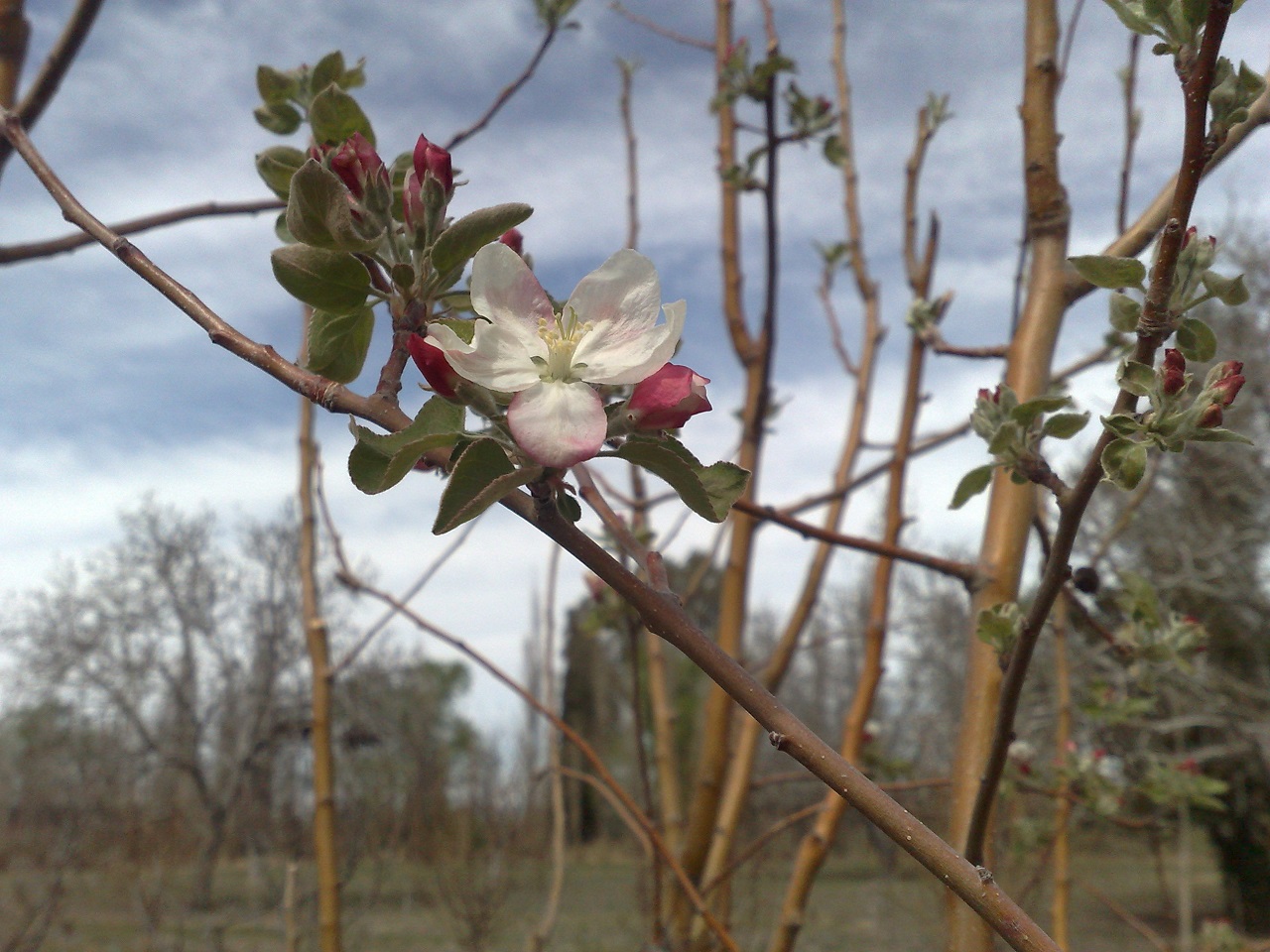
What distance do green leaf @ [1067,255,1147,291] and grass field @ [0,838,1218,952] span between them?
4.95m

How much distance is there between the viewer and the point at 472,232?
0.53m

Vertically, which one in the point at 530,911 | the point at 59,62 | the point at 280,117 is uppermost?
the point at 59,62

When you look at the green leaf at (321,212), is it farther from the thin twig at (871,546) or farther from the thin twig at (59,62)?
the thin twig at (59,62)

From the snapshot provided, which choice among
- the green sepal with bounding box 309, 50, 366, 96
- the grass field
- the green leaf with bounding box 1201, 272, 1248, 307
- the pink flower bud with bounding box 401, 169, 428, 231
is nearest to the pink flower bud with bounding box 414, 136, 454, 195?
the pink flower bud with bounding box 401, 169, 428, 231

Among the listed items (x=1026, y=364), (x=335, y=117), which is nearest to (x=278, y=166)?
(x=335, y=117)

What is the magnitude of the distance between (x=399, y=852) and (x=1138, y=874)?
13263 millimetres

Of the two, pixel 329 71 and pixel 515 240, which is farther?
pixel 329 71

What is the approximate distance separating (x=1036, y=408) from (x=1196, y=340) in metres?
0.12

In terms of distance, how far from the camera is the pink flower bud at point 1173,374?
20.8 inches

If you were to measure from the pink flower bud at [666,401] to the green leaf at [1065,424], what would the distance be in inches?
13.8

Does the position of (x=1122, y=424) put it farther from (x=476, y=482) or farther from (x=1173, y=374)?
(x=476, y=482)

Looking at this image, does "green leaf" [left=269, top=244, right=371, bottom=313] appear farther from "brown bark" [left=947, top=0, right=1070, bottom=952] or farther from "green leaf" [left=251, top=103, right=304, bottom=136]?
"brown bark" [left=947, top=0, right=1070, bottom=952]

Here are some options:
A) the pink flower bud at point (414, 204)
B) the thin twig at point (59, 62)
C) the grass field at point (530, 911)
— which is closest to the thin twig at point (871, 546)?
the pink flower bud at point (414, 204)

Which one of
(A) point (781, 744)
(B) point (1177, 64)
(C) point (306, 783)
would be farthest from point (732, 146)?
(C) point (306, 783)
